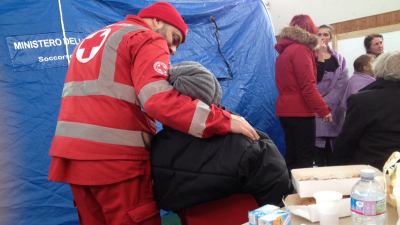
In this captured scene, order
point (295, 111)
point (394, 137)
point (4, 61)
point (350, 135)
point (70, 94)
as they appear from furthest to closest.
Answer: point (295, 111), point (4, 61), point (350, 135), point (394, 137), point (70, 94)

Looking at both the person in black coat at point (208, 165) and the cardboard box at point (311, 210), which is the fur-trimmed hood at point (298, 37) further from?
the cardboard box at point (311, 210)

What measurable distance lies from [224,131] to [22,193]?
1.37 m

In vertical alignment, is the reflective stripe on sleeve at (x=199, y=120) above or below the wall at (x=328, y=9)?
below

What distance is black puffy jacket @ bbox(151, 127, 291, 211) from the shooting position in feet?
3.62

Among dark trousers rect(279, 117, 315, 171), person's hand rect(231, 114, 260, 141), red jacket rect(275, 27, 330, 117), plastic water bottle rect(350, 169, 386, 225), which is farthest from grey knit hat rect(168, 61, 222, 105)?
dark trousers rect(279, 117, 315, 171)

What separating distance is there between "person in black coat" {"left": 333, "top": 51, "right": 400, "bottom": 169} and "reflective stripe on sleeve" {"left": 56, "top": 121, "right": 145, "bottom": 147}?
3.36ft

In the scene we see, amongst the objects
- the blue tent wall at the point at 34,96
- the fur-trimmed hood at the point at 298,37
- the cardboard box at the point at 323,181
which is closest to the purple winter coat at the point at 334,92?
the fur-trimmed hood at the point at 298,37

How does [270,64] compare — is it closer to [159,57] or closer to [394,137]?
[394,137]

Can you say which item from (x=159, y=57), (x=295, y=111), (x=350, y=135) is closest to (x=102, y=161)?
(x=159, y=57)

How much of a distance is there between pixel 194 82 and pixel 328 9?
12.0ft

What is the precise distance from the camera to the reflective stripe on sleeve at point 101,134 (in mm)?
1210

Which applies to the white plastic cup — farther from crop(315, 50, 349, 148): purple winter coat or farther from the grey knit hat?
crop(315, 50, 349, 148): purple winter coat

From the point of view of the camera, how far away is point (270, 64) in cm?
329

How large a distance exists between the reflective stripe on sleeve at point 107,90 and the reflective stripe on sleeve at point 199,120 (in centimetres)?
25
